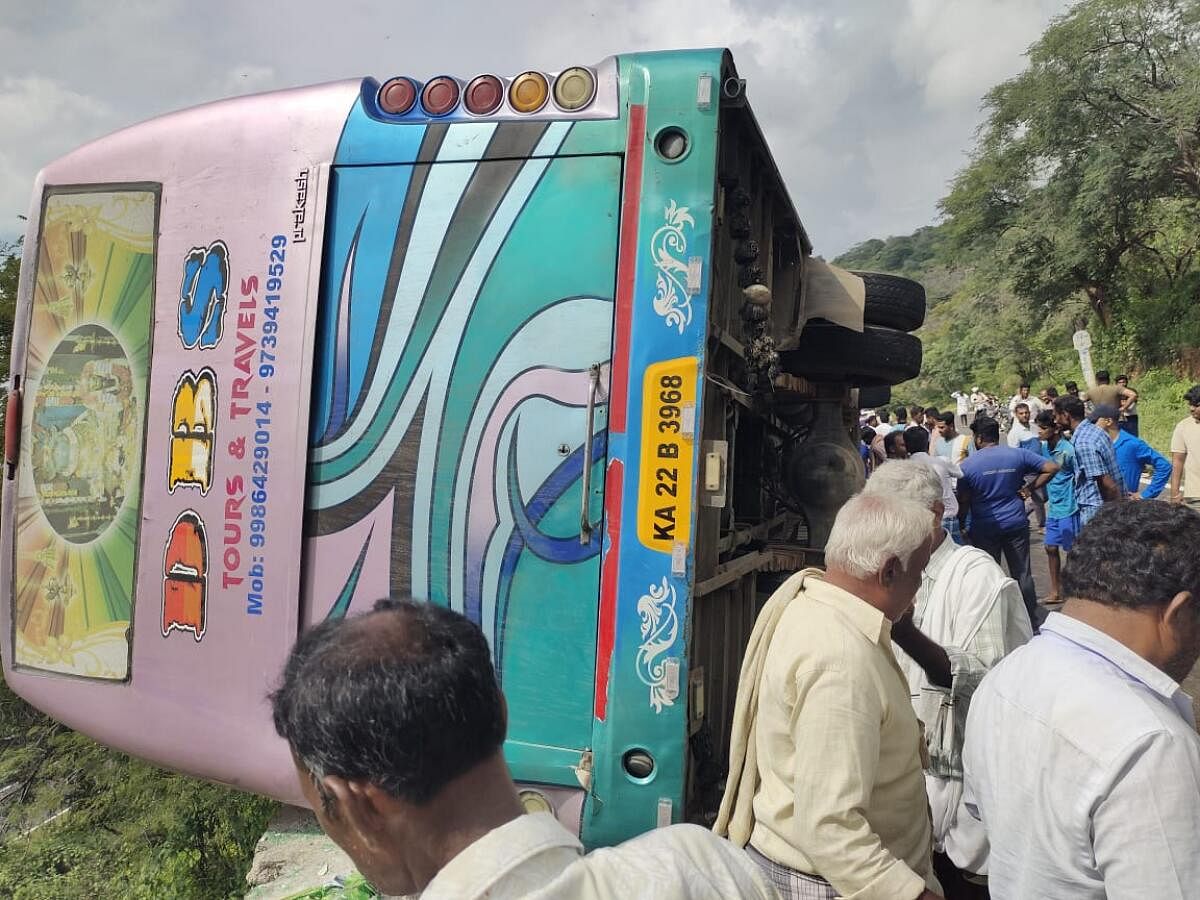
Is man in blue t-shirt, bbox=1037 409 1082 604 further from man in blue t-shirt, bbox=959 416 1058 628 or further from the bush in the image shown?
the bush

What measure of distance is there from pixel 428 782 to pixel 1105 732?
1087 millimetres

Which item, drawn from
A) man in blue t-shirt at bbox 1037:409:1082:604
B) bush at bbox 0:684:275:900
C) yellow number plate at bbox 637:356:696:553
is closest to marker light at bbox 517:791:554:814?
yellow number plate at bbox 637:356:696:553

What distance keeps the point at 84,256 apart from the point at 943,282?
244 feet

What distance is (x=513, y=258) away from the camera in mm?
2613

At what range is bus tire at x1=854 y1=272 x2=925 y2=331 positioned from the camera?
15.3 ft

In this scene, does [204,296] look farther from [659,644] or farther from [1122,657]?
[1122,657]

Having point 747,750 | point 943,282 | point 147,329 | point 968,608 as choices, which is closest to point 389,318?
point 147,329

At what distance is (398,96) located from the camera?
2797mm

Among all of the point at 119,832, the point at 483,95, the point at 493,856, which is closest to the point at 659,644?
the point at 493,856

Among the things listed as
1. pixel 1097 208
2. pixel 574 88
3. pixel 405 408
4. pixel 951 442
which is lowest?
pixel 405 408

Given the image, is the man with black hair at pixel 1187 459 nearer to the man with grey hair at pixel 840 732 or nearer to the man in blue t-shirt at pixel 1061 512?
the man in blue t-shirt at pixel 1061 512

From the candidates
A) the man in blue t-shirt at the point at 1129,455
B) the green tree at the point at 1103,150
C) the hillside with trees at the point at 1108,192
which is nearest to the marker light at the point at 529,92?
the man in blue t-shirt at the point at 1129,455

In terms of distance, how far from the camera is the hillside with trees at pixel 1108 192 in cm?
2164

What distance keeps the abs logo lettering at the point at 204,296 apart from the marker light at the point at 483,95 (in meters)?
0.93
